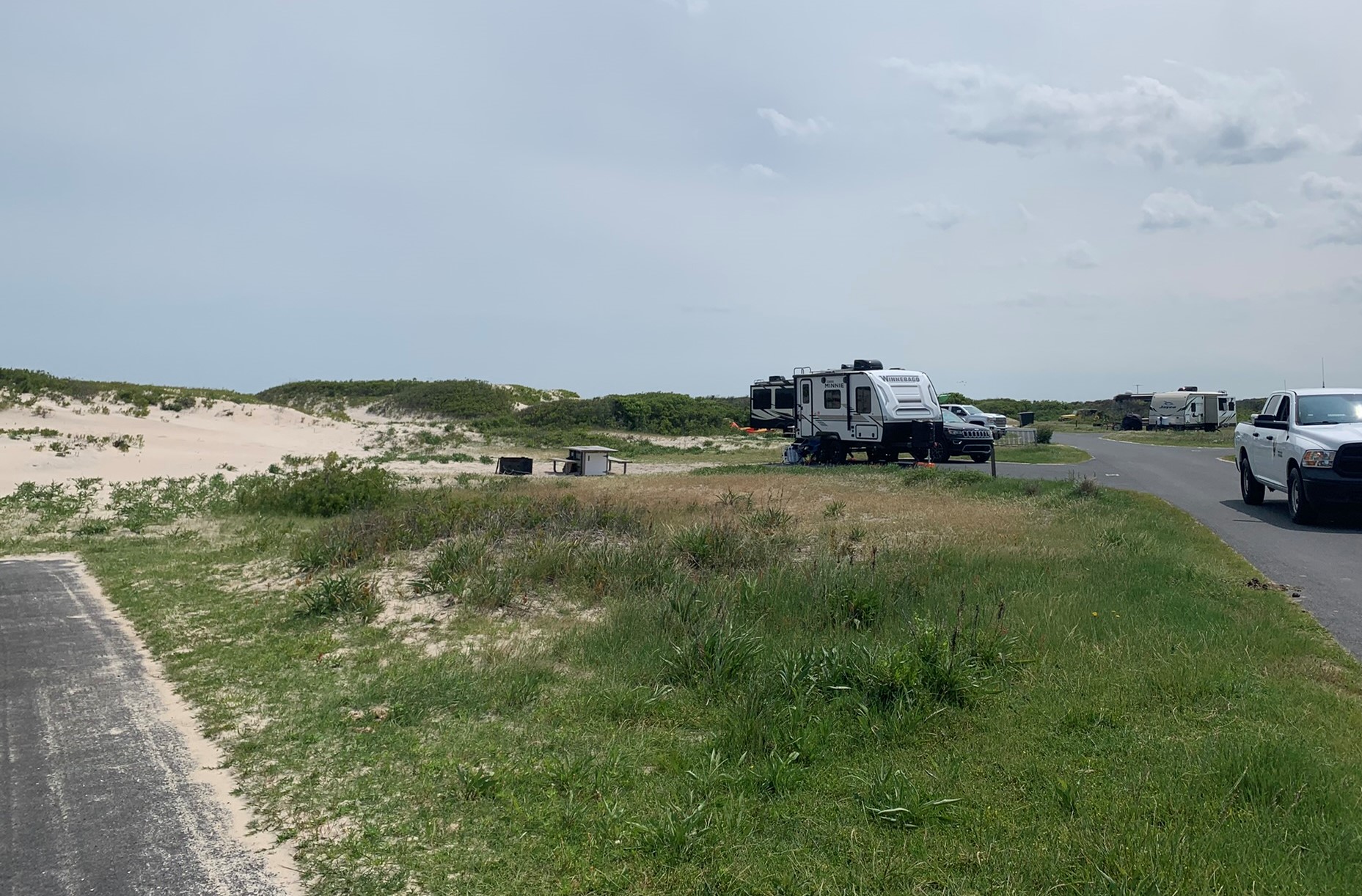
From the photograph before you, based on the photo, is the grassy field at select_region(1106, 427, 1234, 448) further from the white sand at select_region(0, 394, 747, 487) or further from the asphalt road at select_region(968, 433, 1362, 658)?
the white sand at select_region(0, 394, 747, 487)

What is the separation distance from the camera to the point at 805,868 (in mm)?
3816

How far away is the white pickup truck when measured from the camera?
1287cm

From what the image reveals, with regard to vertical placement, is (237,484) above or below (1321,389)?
below

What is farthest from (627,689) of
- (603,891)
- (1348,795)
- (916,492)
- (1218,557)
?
(916,492)

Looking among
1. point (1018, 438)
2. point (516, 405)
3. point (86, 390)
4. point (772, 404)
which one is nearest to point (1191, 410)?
point (1018, 438)

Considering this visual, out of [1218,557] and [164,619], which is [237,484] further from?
[1218,557]

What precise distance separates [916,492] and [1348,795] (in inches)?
569

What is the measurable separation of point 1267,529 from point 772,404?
62.1 ft

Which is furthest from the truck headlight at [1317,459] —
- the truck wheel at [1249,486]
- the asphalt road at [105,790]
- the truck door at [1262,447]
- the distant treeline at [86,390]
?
the distant treeline at [86,390]

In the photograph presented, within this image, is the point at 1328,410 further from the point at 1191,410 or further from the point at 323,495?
the point at 1191,410

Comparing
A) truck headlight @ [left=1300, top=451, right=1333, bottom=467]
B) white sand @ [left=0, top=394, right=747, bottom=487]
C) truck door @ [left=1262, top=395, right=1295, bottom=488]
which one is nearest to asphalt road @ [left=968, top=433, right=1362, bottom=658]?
truck door @ [left=1262, top=395, right=1295, bottom=488]

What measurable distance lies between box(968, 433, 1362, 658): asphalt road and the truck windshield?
1470 millimetres

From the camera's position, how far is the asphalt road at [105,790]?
3904mm

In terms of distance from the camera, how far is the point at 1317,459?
1313 cm
